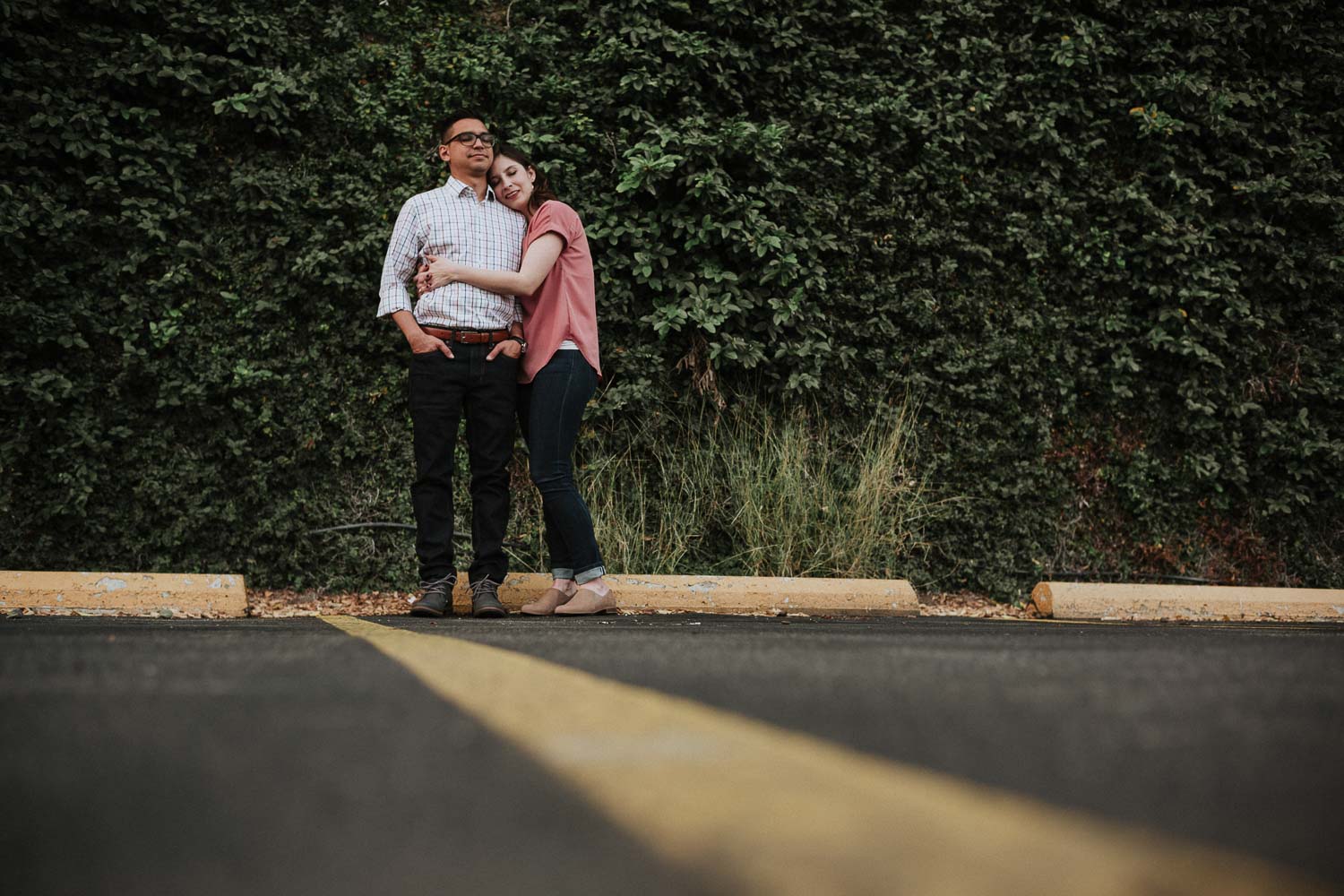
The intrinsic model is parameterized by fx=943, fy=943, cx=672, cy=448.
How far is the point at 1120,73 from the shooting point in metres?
6.93

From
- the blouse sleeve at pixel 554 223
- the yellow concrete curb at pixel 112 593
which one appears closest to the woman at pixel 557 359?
the blouse sleeve at pixel 554 223

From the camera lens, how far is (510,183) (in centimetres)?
438

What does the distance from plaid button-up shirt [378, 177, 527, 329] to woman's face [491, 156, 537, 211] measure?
0.18 ft

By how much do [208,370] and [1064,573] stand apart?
590 cm

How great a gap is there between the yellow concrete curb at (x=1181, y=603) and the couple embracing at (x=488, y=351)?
108 inches

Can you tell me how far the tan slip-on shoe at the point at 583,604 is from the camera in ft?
14.1

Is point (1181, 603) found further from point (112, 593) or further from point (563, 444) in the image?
point (112, 593)

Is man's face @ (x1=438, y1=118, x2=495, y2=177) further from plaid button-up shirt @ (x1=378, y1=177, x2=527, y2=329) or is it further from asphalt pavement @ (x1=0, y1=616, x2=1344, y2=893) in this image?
asphalt pavement @ (x1=0, y1=616, x2=1344, y2=893)

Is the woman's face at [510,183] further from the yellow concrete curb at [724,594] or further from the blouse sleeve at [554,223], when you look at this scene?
the yellow concrete curb at [724,594]

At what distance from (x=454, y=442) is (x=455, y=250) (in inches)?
34.2

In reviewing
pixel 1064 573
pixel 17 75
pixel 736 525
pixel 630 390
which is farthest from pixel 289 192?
pixel 1064 573

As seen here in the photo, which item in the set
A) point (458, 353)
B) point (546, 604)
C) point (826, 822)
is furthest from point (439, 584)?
point (826, 822)

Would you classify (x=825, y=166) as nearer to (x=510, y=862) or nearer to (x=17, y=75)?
(x=17, y=75)

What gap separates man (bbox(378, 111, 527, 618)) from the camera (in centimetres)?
425
